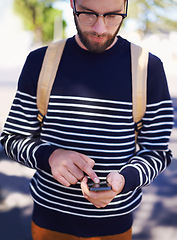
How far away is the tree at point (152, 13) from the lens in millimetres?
34469

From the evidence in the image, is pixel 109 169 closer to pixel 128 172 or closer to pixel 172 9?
pixel 128 172

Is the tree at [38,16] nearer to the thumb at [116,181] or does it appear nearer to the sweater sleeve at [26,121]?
the sweater sleeve at [26,121]

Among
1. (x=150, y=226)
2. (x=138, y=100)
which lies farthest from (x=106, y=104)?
(x=150, y=226)

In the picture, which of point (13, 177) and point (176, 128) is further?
point (176, 128)

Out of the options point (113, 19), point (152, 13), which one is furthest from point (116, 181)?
point (152, 13)

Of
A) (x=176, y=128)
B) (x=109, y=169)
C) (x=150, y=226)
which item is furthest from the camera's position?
(x=176, y=128)

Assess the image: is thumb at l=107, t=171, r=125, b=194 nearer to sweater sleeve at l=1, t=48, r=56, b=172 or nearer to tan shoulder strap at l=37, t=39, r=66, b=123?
sweater sleeve at l=1, t=48, r=56, b=172

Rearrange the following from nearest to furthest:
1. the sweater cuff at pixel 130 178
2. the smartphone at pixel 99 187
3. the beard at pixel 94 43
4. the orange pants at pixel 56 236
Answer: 1. the smartphone at pixel 99 187
2. the sweater cuff at pixel 130 178
3. the beard at pixel 94 43
4. the orange pants at pixel 56 236

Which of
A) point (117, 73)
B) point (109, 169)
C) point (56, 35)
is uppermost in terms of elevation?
point (117, 73)

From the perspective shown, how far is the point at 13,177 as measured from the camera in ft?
14.3

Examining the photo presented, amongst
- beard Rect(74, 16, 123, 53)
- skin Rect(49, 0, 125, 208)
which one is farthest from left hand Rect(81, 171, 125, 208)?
beard Rect(74, 16, 123, 53)

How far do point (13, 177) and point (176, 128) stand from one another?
160 inches

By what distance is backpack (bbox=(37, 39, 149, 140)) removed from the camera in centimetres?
142

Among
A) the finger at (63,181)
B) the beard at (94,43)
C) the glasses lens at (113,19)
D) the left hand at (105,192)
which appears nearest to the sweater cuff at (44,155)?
the finger at (63,181)
